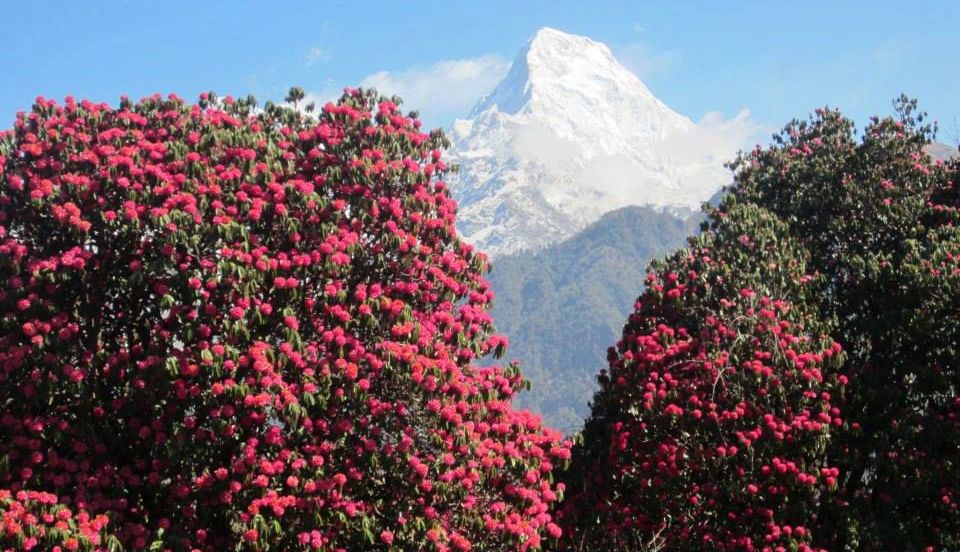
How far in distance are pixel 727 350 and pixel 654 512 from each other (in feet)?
9.05

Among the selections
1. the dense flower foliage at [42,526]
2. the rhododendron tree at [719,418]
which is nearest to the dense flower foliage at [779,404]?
the rhododendron tree at [719,418]

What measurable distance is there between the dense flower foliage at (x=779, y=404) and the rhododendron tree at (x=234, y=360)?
2828 millimetres

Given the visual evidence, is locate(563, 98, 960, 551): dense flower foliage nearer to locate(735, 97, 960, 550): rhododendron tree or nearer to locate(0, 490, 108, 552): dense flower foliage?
locate(735, 97, 960, 550): rhododendron tree

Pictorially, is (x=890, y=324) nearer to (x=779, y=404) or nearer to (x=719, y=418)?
(x=779, y=404)

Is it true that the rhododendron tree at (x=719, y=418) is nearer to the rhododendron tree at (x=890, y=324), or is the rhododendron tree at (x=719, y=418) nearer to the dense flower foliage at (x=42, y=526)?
the rhododendron tree at (x=890, y=324)

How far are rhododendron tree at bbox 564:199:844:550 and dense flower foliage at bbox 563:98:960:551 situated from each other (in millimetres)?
28

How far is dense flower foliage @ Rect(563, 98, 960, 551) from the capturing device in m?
12.7

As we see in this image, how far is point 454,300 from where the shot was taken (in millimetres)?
11594

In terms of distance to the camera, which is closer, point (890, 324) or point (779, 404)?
point (779, 404)

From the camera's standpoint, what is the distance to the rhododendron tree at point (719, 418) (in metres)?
12.6

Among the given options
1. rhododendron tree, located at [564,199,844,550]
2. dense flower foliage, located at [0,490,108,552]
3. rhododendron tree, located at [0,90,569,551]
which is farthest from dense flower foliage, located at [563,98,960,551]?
dense flower foliage, located at [0,490,108,552]

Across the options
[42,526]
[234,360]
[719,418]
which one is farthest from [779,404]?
[42,526]

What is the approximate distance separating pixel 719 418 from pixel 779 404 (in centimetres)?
93

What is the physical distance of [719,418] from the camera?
42.1 ft
